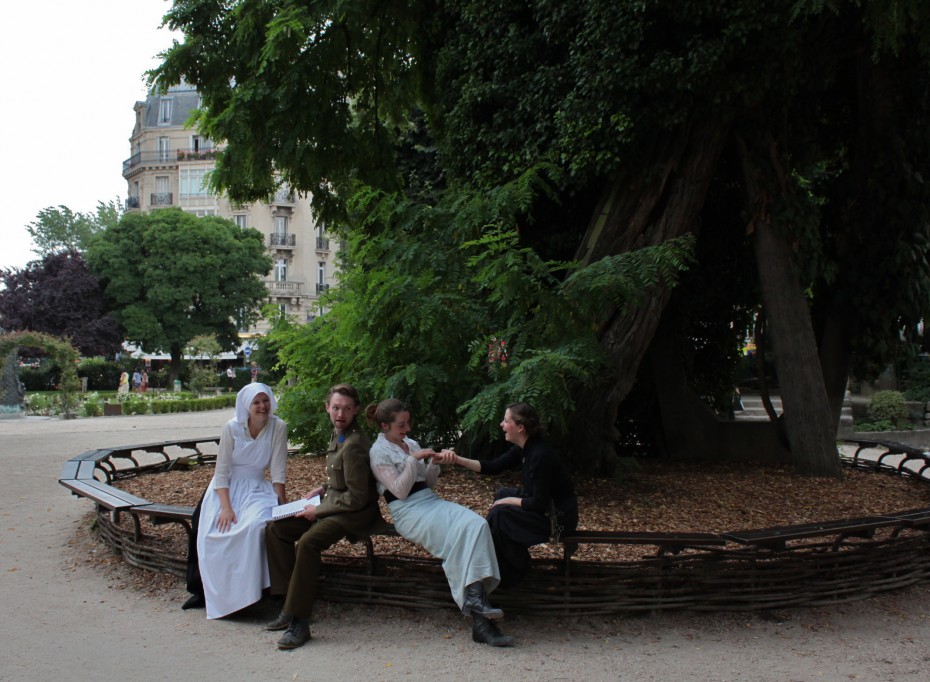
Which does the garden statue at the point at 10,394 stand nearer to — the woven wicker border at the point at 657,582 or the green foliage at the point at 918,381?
the woven wicker border at the point at 657,582

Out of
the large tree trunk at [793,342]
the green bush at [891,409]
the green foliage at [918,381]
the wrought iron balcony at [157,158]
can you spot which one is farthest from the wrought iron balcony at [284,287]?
the large tree trunk at [793,342]

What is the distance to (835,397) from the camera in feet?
37.3

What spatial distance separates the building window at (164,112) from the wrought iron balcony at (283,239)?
14821mm

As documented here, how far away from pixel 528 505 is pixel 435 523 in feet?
1.85

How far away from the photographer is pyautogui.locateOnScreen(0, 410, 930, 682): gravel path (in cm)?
455

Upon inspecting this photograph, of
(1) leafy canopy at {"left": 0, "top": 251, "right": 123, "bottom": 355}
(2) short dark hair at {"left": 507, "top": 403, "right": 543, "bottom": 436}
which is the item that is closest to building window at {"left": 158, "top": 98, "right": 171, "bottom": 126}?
(1) leafy canopy at {"left": 0, "top": 251, "right": 123, "bottom": 355}

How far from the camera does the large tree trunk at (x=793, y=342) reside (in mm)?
9969

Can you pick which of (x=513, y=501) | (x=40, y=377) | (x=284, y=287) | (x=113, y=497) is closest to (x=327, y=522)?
(x=513, y=501)

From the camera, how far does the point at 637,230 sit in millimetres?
→ 9328

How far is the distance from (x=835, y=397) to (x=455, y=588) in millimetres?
8085

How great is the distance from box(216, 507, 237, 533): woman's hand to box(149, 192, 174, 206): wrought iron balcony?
234 feet

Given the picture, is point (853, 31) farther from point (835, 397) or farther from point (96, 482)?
point (96, 482)

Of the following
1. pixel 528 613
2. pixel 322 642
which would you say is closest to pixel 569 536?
pixel 528 613

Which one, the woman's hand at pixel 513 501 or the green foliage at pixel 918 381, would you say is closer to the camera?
the woman's hand at pixel 513 501
